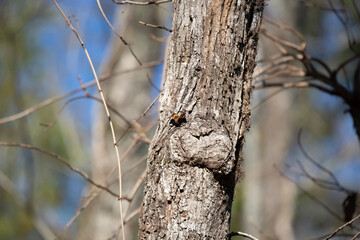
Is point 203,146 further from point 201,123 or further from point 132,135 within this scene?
point 132,135

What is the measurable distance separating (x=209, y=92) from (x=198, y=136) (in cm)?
12

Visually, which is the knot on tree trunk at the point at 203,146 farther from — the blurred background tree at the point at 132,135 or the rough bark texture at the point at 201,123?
the blurred background tree at the point at 132,135

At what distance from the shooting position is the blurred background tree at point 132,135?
3.84 m

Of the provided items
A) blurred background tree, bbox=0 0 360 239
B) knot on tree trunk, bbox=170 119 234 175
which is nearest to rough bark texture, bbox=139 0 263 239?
knot on tree trunk, bbox=170 119 234 175

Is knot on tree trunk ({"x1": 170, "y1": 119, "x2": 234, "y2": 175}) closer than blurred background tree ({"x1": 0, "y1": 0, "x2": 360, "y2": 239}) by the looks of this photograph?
Yes

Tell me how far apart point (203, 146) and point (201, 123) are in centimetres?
6

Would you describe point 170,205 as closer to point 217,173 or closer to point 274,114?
point 217,173

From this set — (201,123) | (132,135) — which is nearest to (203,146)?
(201,123)

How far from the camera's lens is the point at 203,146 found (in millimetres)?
992

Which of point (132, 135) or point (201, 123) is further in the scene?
point (132, 135)

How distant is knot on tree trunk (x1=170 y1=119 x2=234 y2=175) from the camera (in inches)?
38.7

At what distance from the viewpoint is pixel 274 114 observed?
676cm

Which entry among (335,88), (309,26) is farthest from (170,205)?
(309,26)

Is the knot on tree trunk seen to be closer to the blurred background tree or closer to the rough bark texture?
the rough bark texture
